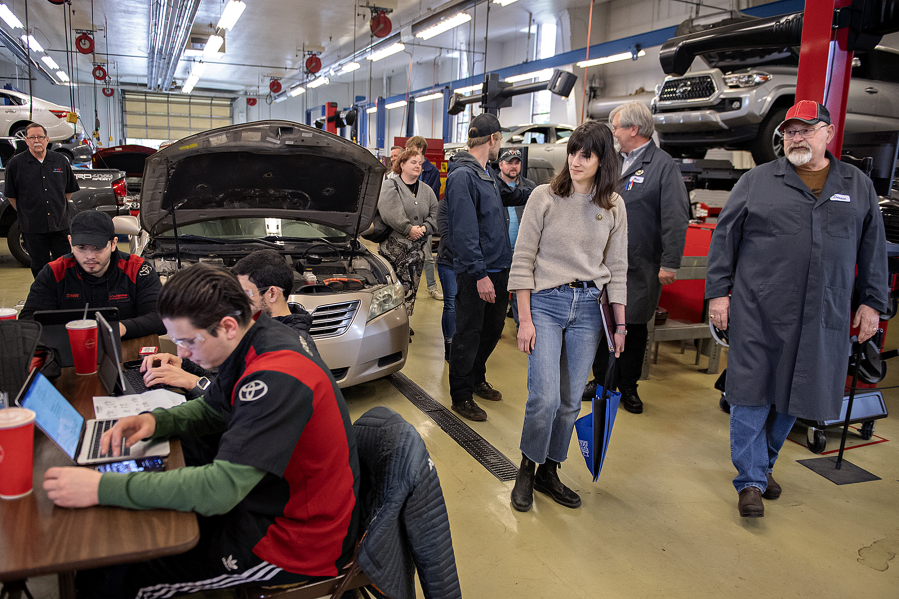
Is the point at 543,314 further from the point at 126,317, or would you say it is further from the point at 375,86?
the point at 375,86

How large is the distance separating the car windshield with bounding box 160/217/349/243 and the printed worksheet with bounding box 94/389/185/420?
7.59 feet

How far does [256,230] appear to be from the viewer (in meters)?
4.27

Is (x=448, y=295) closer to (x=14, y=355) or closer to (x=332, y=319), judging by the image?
(x=332, y=319)

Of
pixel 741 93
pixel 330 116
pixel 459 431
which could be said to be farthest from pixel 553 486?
pixel 330 116

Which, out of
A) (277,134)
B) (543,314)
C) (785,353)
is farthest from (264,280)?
(785,353)

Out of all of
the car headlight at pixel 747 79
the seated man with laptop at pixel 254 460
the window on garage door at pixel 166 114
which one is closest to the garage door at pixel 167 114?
the window on garage door at pixel 166 114

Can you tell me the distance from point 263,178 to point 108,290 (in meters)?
1.27

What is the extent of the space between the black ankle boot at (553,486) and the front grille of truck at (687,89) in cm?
498

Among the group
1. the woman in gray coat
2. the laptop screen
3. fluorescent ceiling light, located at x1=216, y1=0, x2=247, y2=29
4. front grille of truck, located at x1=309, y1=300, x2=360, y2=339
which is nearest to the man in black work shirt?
the woman in gray coat

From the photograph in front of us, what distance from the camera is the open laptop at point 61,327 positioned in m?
2.05

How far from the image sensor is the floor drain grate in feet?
10.1

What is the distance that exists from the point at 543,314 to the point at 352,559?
134cm

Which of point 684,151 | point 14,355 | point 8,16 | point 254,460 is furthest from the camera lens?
point 8,16

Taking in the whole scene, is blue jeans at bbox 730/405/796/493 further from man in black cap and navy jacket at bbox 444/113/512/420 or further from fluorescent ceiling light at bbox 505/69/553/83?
fluorescent ceiling light at bbox 505/69/553/83
